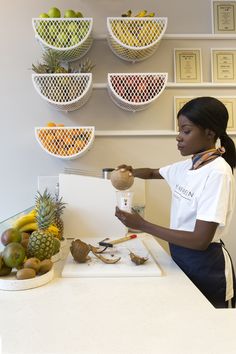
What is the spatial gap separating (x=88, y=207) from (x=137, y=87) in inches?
26.0

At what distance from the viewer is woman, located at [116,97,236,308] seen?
1.01m

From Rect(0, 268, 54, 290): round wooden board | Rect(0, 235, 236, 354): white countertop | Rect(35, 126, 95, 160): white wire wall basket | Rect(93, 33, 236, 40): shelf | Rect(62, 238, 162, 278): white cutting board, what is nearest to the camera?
Rect(0, 235, 236, 354): white countertop

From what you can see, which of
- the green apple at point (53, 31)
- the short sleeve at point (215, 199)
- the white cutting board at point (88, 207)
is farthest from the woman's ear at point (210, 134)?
the green apple at point (53, 31)

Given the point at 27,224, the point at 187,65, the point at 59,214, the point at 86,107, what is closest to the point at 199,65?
the point at 187,65

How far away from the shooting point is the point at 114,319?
0.75m

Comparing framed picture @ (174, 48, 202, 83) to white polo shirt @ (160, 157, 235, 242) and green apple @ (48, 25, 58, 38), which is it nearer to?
green apple @ (48, 25, 58, 38)

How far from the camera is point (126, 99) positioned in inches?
65.6

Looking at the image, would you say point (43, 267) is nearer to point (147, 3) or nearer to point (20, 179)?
point (20, 179)

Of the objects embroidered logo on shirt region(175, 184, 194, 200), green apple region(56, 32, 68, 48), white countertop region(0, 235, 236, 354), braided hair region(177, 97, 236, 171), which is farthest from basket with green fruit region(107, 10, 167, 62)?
white countertop region(0, 235, 236, 354)

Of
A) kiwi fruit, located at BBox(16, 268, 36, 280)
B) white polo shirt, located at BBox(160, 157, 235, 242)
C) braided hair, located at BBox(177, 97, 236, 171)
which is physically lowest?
kiwi fruit, located at BBox(16, 268, 36, 280)

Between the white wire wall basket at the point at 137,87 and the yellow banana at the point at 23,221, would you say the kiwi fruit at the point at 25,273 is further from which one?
the white wire wall basket at the point at 137,87

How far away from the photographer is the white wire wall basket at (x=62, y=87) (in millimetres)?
1594

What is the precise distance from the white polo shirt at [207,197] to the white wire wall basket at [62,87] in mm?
734

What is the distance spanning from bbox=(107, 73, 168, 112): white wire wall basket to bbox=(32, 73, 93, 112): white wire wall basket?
0.44ft
